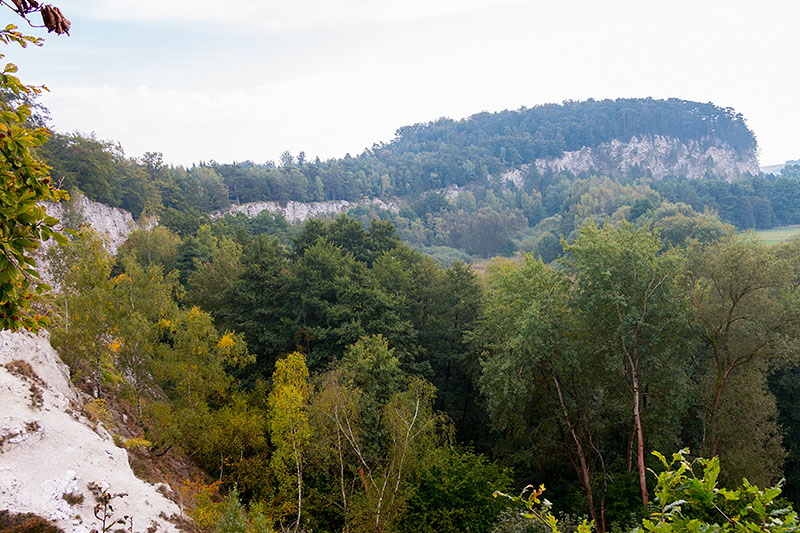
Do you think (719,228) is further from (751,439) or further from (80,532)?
(80,532)

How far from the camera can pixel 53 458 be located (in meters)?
11.6

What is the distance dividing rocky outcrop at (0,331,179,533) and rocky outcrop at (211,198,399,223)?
62088mm

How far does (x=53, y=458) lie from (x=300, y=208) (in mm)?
102228

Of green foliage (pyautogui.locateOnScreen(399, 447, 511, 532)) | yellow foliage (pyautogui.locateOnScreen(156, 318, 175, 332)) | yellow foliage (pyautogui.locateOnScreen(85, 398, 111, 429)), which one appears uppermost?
yellow foliage (pyautogui.locateOnScreen(156, 318, 175, 332))

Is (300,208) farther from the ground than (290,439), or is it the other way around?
(300,208)

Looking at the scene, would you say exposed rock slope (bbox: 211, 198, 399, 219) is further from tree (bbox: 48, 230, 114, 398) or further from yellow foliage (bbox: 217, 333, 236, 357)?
tree (bbox: 48, 230, 114, 398)

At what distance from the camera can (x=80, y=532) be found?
9750 millimetres

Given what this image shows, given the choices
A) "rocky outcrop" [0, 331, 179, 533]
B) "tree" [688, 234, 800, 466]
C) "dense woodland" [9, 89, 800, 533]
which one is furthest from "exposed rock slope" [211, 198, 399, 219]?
"tree" [688, 234, 800, 466]

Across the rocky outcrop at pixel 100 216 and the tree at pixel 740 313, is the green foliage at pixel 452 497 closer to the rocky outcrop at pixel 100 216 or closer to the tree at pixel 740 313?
the tree at pixel 740 313

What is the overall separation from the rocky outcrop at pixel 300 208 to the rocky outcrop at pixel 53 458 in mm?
62088

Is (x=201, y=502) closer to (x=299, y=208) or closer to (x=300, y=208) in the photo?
(x=299, y=208)

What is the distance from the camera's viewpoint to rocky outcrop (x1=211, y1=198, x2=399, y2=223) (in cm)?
9156

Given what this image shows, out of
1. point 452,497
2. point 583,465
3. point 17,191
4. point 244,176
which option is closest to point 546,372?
point 583,465

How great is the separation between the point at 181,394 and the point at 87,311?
5.48 meters
